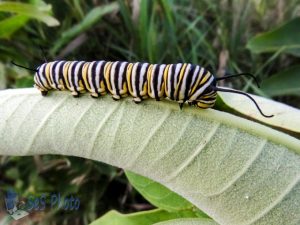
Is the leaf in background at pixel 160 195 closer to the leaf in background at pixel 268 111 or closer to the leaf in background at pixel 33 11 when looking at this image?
the leaf in background at pixel 268 111

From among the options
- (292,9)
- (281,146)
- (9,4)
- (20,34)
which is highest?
(9,4)

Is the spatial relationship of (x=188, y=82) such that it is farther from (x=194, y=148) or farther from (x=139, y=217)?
(x=139, y=217)

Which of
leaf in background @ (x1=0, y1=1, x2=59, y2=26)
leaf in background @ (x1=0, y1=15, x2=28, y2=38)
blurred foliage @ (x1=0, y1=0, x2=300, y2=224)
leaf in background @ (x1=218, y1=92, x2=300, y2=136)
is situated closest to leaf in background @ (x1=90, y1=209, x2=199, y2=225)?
leaf in background @ (x1=218, y1=92, x2=300, y2=136)

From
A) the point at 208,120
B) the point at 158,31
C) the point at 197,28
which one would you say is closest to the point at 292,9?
the point at 197,28

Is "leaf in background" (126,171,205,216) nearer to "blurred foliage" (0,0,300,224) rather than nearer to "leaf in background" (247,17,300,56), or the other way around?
"blurred foliage" (0,0,300,224)

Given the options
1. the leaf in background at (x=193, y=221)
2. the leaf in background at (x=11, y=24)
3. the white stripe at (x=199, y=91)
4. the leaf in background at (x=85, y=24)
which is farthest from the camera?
the leaf in background at (x=85, y=24)

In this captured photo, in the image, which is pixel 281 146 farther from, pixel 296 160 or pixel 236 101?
pixel 236 101

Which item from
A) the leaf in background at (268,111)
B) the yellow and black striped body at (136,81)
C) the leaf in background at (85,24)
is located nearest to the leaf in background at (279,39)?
the leaf in background at (85,24)
